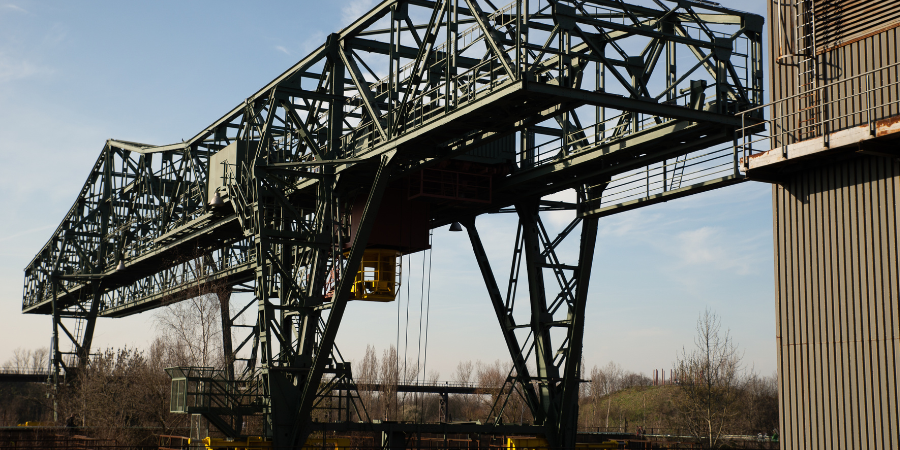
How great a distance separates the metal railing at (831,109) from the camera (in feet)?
55.9

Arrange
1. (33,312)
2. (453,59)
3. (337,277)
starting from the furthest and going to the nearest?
(33,312)
(337,277)
(453,59)

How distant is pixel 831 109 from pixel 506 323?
16599 millimetres

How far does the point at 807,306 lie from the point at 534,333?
1420cm

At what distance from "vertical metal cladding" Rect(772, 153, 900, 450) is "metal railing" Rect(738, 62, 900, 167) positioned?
2.66ft

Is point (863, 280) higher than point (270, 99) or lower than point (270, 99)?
lower

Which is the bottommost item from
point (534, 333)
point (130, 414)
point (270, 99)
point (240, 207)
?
point (130, 414)

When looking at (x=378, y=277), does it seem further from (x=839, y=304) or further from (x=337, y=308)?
(x=839, y=304)

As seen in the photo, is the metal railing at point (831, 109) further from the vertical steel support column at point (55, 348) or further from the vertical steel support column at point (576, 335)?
the vertical steel support column at point (55, 348)

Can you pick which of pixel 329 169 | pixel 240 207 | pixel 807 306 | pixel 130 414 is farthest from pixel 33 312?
pixel 807 306

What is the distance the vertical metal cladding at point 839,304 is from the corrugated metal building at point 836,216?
0.02 metres

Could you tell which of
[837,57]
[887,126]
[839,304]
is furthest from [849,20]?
[839,304]

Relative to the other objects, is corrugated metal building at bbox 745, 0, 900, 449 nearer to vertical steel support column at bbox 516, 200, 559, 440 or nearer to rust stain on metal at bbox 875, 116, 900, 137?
rust stain on metal at bbox 875, 116, 900, 137

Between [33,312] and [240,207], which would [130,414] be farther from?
[33,312]

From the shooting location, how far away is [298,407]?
30438 mm
